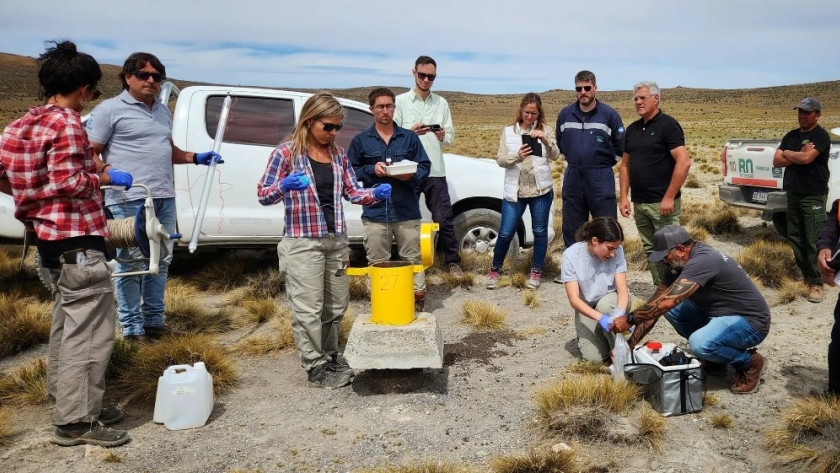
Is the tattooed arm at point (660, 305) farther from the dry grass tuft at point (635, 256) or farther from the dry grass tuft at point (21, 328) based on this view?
the dry grass tuft at point (21, 328)

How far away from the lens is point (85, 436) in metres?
3.46

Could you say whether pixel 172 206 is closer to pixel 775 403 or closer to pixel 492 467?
pixel 492 467

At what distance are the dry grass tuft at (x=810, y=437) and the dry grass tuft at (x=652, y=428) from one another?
1.64 feet

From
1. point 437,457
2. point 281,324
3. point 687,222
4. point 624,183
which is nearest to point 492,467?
point 437,457

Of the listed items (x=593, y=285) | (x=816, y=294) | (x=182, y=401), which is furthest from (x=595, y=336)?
(x=816, y=294)

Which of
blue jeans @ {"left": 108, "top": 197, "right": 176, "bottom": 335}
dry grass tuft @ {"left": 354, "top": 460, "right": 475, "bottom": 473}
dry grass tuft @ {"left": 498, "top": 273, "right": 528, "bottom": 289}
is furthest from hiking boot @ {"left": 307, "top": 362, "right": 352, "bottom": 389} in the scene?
dry grass tuft @ {"left": 498, "top": 273, "right": 528, "bottom": 289}

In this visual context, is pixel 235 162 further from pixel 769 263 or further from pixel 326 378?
pixel 769 263

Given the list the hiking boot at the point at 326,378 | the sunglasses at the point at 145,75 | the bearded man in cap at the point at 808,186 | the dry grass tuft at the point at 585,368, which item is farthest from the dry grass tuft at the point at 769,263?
the sunglasses at the point at 145,75

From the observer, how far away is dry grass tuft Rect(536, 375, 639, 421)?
368 centimetres

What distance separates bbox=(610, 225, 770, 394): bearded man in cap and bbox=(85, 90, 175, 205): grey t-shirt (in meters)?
3.14

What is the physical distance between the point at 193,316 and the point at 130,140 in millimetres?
1727

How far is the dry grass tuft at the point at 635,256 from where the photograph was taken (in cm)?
745

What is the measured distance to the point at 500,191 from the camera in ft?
22.7

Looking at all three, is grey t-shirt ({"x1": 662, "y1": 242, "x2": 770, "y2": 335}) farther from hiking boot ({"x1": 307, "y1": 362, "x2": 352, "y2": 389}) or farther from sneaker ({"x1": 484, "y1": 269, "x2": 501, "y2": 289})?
sneaker ({"x1": 484, "y1": 269, "x2": 501, "y2": 289})
